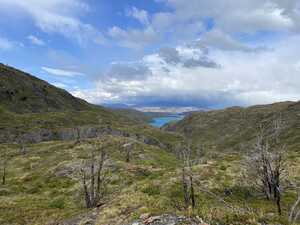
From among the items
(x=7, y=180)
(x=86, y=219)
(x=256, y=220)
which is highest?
(x=256, y=220)

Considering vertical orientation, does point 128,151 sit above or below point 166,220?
below

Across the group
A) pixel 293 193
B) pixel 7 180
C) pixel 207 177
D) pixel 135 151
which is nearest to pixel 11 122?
pixel 135 151

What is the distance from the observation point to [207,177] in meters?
50.9

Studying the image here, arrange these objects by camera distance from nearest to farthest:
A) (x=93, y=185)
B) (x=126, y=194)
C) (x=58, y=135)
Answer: (x=126, y=194) < (x=93, y=185) < (x=58, y=135)

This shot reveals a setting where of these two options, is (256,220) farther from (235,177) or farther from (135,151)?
(135,151)

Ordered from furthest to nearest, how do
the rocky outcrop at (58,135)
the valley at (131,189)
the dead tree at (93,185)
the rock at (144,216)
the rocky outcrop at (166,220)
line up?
the rocky outcrop at (58,135) < the dead tree at (93,185) < the valley at (131,189) < the rock at (144,216) < the rocky outcrop at (166,220)

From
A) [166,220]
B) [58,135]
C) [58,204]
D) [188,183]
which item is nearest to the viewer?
[166,220]

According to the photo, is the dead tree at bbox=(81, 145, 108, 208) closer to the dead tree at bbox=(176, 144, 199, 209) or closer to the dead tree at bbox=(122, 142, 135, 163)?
the dead tree at bbox=(176, 144, 199, 209)

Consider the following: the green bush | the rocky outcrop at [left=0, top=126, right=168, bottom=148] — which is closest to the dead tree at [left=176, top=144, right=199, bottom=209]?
the green bush

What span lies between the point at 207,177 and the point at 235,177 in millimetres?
4461

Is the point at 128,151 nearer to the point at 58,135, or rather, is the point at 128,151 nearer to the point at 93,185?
the point at 93,185

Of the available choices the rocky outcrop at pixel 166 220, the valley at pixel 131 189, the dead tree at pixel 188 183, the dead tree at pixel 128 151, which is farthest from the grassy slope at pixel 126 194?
the dead tree at pixel 128 151

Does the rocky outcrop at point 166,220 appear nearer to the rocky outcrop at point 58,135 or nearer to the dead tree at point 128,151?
the dead tree at point 128,151

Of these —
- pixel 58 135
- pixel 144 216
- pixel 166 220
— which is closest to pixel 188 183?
pixel 144 216
